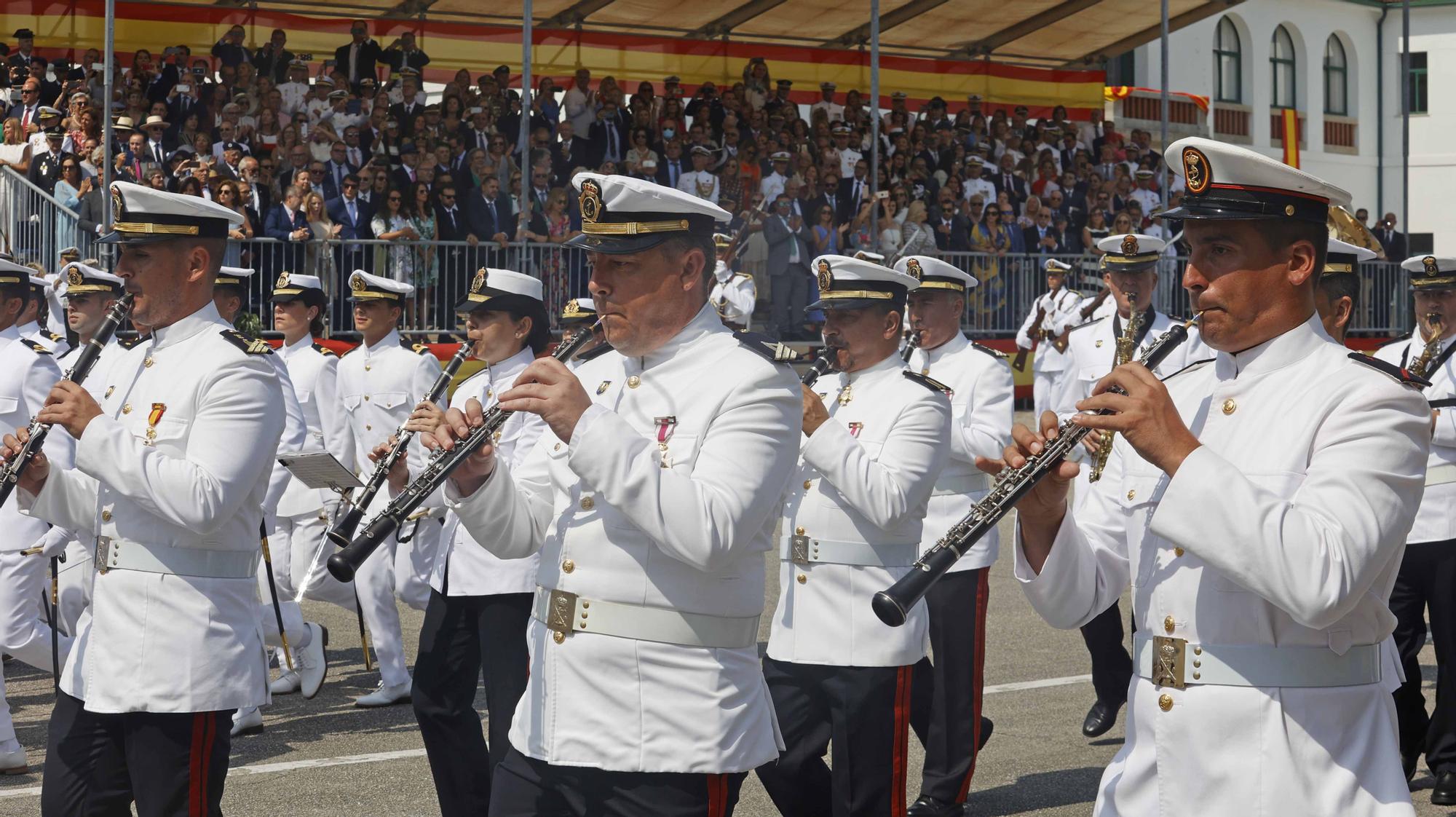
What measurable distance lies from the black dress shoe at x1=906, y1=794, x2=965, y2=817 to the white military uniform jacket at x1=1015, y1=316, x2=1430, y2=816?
121 inches

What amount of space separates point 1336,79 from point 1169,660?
45.3 m

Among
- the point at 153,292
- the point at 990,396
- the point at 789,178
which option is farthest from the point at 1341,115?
the point at 153,292

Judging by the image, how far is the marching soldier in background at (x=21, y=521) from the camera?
7559 millimetres

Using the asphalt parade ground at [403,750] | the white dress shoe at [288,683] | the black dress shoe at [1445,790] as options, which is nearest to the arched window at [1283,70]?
the asphalt parade ground at [403,750]

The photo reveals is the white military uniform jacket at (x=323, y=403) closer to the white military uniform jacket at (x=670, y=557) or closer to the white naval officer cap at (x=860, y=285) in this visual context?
the white naval officer cap at (x=860, y=285)

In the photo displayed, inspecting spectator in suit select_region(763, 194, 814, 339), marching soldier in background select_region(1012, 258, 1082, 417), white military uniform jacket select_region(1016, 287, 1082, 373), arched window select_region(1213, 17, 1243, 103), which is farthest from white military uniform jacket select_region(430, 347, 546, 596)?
arched window select_region(1213, 17, 1243, 103)

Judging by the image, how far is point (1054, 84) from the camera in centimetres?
2797

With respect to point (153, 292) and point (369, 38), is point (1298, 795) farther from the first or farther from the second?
point (369, 38)

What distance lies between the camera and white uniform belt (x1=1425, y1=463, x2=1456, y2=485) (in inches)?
290

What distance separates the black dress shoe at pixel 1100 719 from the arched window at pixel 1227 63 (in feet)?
121

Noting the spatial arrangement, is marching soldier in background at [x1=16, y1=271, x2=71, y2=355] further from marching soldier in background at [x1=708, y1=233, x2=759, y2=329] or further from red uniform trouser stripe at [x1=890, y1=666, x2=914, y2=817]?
marching soldier in background at [x1=708, y1=233, x2=759, y2=329]

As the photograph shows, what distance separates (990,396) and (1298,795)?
4.30m

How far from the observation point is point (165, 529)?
4.69 m

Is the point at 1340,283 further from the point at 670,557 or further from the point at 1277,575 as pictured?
the point at 1277,575
